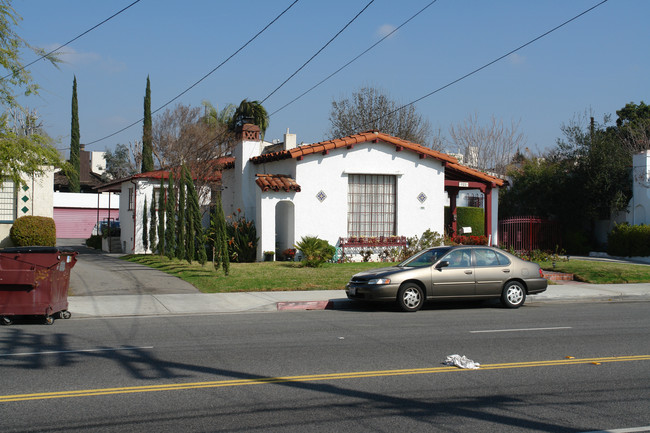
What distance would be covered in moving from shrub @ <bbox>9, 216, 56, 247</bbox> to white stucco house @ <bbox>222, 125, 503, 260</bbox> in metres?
7.53

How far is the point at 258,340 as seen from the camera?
10.4 meters

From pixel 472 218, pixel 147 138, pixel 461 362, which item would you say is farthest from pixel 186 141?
pixel 461 362

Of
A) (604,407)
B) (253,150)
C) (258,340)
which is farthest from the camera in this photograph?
(253,150)

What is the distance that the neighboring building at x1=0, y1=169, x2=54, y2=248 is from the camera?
2419 centimetres

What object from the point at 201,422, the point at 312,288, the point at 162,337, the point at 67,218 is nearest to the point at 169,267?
the point at 312,288

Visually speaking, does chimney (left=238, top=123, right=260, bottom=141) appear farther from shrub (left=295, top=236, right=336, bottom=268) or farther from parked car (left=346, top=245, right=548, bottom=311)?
parked car (left=346, top=245, right=548, bottom=311)

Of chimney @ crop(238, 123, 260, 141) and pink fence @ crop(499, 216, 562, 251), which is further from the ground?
chimney @ crop(238, 123, 260, 141)

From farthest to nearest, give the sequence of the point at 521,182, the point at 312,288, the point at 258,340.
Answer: the point at 521,182
the point at 312,288
the point at 258,340

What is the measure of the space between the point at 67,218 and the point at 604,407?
51.2 m

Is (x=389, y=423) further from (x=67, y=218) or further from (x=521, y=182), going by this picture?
(x=67, y=218)

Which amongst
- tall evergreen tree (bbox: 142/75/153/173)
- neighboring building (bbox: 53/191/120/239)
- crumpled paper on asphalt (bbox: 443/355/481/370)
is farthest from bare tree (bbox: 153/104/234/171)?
crumpled paper on asphalt (bbox: 443/355/481/370)

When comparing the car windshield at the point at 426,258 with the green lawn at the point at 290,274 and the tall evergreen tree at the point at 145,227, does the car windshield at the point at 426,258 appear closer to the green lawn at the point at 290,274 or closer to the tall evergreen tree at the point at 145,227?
the green lawn at the point at 290,274

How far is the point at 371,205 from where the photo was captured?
24.8 metres

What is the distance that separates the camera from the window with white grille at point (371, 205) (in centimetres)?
2459
